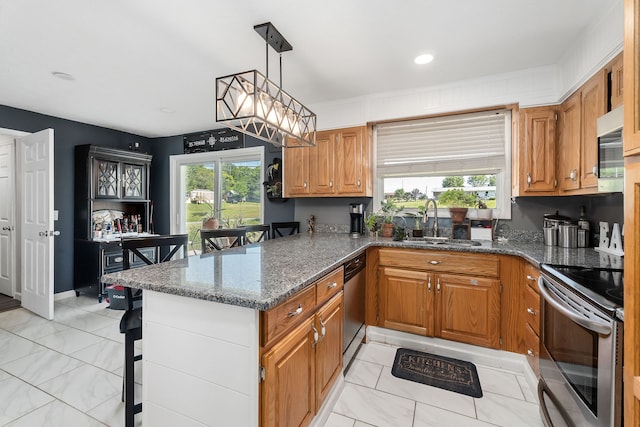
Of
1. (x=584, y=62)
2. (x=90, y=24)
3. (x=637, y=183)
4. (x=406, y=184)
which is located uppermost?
(x=90, y=24)

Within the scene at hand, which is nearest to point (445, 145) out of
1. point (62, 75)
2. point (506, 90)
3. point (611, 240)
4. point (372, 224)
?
point (506, 90)

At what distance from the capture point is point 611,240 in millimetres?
2133

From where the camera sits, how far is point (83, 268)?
159 inches

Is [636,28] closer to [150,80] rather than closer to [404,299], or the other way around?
[404,299]

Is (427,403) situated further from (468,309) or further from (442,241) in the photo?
(442,241)

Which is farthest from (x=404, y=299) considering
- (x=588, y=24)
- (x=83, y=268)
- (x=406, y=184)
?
(x=83, y=268)

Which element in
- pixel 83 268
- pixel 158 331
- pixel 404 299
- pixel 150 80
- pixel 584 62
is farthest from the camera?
pixel 83 268

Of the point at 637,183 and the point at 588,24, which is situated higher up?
the point at 588,24

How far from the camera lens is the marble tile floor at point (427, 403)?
176 centimetres

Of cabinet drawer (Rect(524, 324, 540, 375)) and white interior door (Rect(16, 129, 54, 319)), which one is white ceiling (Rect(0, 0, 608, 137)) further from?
cabinet drawer (Rect(524, 324, 540, 375))

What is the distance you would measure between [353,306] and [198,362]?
4.54 feet

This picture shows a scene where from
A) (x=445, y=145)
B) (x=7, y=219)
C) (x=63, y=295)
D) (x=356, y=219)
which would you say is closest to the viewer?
(x=445, y=145)

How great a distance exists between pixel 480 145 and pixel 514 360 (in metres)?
2.03

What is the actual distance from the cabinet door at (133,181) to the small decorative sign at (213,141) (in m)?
0.79
